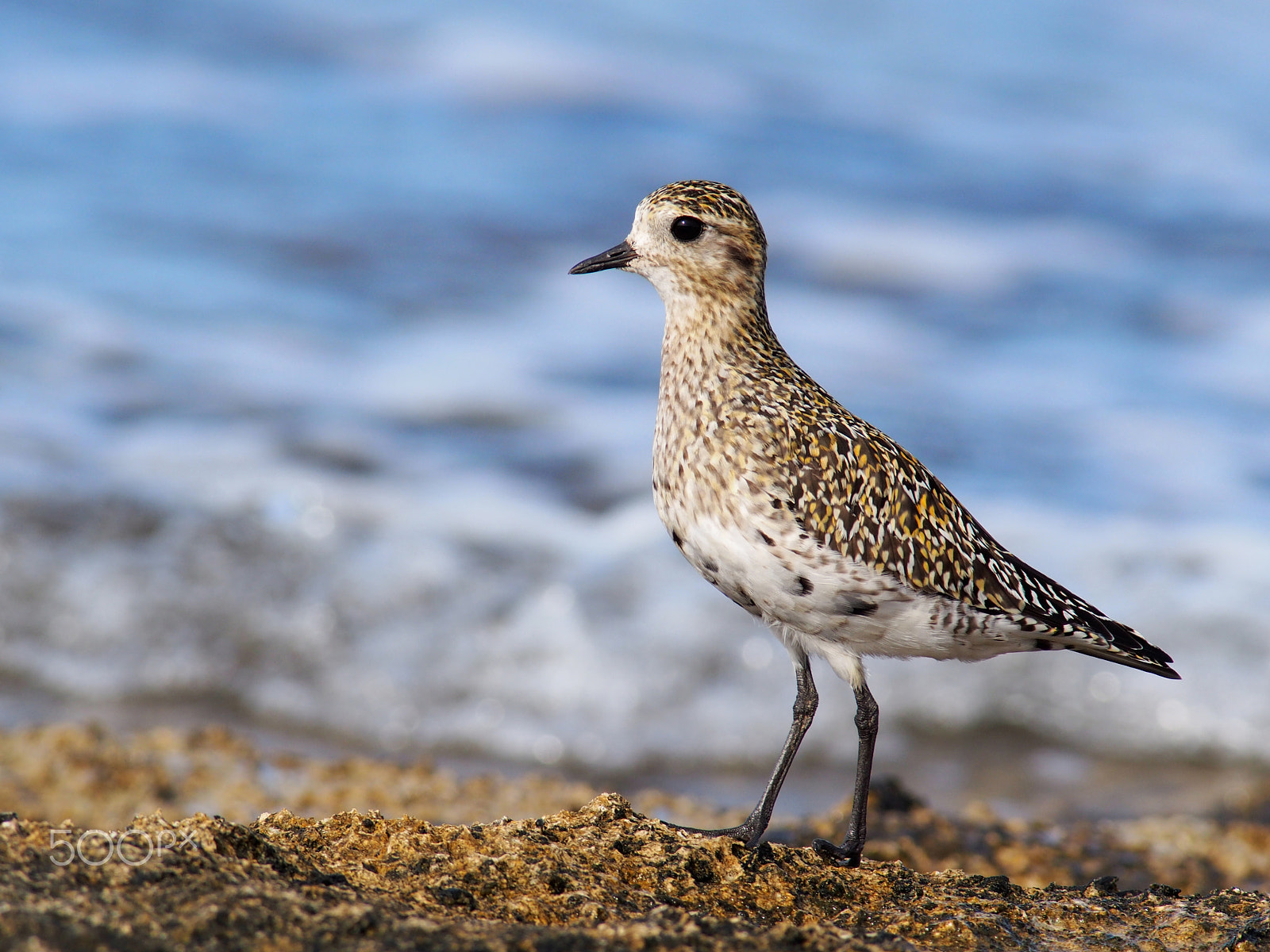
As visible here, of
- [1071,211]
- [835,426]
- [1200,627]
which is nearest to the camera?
[835,426]

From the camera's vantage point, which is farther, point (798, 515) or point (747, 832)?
point (747, 832)

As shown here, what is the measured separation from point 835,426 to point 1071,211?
56.1ft

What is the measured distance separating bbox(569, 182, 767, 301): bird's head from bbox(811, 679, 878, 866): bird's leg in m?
→ 1.75

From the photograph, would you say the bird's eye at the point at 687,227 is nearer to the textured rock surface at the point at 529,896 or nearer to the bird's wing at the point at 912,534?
the bird's wing at the point at 912,534

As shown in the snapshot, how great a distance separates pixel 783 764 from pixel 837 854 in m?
0.54

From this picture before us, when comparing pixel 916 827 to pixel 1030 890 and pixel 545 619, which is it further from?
pixel 545 619

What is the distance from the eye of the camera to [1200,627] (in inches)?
410

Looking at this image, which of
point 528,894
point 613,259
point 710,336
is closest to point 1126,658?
point 710,336

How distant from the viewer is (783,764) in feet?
17.3

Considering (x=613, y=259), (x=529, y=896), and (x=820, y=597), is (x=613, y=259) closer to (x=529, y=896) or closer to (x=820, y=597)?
(x=820, y=597)

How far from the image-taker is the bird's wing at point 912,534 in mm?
5020

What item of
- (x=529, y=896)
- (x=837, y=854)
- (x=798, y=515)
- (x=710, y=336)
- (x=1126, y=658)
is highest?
(x=710, y=336)

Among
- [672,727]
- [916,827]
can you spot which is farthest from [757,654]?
[916,827]

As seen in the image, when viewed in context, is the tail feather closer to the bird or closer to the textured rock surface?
the bird
